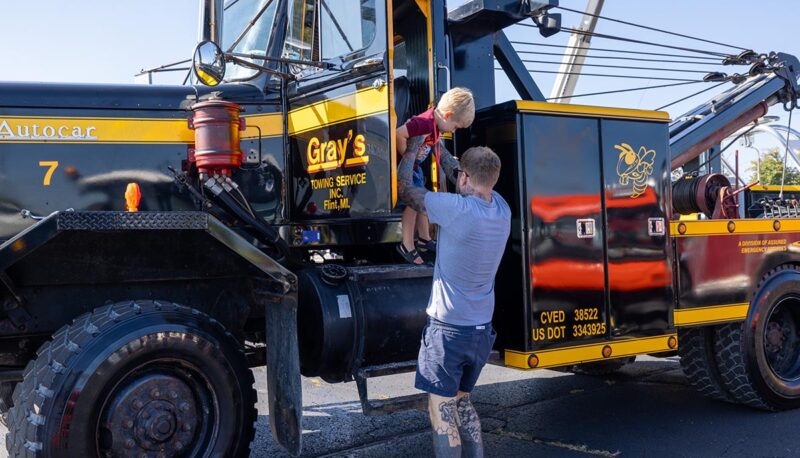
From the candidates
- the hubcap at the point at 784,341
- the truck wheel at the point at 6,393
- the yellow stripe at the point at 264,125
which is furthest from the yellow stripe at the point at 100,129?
the hubcap at the point at 784,341

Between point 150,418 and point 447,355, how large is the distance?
137 cm

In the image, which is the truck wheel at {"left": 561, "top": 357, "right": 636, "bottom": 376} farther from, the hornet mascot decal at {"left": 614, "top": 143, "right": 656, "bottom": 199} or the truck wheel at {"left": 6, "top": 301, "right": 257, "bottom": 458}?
the truck wheel at {"left": 6, "top": 301, "right": 257, "bottom": 458}

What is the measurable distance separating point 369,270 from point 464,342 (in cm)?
92

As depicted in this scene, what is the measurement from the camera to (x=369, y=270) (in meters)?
4.41

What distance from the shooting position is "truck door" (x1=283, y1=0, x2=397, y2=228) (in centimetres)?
435

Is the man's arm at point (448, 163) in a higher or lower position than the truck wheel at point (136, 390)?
higher

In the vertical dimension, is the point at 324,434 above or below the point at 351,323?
below

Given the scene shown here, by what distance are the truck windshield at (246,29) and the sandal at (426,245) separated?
146 cm

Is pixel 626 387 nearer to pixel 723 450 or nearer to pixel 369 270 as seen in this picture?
pixel 723 450

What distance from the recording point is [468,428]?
12.8ft

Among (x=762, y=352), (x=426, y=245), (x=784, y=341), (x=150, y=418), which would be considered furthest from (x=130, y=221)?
(x=784, y=341)

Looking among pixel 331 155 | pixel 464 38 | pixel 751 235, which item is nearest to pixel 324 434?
pixel 331 155

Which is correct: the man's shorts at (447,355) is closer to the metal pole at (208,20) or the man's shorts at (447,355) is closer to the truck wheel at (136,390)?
the truck wheel at (136,390)

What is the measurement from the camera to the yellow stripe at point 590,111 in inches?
184
